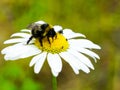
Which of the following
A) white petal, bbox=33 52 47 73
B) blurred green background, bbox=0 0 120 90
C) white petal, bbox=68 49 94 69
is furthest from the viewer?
blurred green background, bbox=0 0 120 90

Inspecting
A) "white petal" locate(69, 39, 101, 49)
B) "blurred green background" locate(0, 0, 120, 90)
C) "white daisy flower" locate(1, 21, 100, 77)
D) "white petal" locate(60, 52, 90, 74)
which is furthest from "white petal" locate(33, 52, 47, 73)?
"blurred green background" locate(0, 0, 120, 90)

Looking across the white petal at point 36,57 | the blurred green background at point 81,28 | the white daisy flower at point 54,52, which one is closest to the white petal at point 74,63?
the white daisy flower at point 54,52

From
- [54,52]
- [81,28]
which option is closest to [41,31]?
[54,52]

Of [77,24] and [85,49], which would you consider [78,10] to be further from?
[85,49]

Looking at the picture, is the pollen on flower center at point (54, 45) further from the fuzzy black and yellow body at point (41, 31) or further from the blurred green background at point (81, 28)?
the blurred green background at point (81, 28)

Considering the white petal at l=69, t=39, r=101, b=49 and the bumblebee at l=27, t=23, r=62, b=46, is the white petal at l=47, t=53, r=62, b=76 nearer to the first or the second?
the bumblebee at l=27, t=23, r=62, b=46

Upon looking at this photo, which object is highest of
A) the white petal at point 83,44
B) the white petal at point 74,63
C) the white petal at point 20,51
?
the white petal at point 83,44

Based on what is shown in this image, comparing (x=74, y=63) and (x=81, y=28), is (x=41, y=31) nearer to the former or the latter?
(x=74, y=63)
